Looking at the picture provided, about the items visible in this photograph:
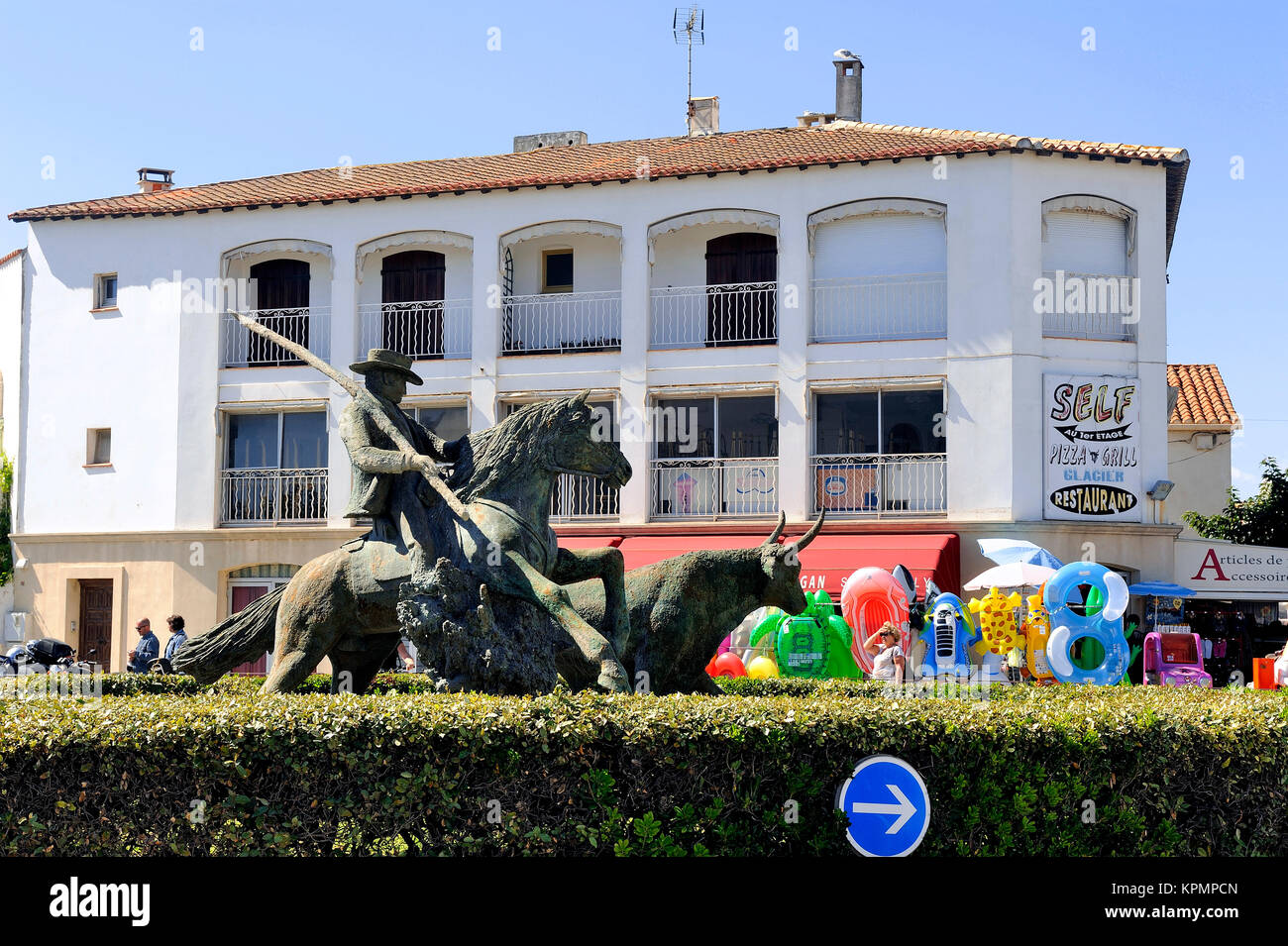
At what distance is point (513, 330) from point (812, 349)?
6.13 meters

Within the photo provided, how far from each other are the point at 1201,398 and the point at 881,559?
51.2 ft

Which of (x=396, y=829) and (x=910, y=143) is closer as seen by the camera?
(x=396, y=829)

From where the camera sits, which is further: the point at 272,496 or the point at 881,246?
the point at 272,496

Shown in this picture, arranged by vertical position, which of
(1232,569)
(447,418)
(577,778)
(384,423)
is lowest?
(577,778)

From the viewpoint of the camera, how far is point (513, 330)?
27641mm

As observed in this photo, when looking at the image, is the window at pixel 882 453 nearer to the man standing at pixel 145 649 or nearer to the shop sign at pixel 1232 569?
the shop sign at pixel 1232 569

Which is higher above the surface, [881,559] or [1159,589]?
[881,559]

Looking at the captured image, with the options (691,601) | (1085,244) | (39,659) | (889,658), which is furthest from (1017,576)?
(39,659)

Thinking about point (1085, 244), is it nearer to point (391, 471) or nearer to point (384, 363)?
point (384, 363)

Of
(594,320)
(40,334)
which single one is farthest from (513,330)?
(40,334)

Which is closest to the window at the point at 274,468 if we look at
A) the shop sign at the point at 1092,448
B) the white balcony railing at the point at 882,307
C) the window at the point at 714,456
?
the window at the point at 714,456

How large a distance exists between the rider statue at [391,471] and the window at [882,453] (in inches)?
672

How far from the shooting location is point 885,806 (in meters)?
6.29
